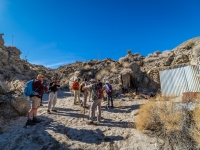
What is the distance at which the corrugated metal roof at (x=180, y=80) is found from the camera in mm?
10312

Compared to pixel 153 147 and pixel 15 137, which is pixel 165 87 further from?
pixel 15 137

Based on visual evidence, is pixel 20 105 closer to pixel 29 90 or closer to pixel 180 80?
pixel 29 90

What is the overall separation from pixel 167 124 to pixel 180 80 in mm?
7522

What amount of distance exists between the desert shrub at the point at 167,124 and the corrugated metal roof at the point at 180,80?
5.29 m

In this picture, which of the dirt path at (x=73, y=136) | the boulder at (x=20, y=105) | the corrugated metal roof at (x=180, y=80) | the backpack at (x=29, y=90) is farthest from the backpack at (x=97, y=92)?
the corrugated metal roof at (x=180, y=80)

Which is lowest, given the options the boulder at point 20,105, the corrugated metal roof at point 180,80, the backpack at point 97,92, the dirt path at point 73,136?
the dirt path at point 73,136

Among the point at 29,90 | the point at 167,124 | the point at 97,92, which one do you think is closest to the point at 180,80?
the point at 167,124

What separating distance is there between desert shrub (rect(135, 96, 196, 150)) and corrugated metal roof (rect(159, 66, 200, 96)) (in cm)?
529

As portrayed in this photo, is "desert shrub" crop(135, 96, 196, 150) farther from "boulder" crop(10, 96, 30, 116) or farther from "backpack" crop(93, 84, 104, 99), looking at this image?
"boulder" crop(10, 96, 30, 116)

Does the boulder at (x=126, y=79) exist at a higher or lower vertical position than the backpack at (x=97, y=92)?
higher

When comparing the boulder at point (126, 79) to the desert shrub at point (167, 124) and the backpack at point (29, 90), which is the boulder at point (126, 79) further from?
the backpack at point (29, 90)

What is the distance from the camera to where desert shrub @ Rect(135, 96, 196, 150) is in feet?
14.4

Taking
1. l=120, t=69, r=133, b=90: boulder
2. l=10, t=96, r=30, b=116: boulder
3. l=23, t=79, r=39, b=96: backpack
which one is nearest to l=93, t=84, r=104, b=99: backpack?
l=23, t=79, r=39, b=96: backpack

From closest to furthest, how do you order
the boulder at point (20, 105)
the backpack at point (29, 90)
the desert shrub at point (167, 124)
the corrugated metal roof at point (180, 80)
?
the desert shrub at point (167, 124) → the backpack at point (29, 90) → the boulder at point (20, 105) → the corrugated metal roof at point (180, 80)
